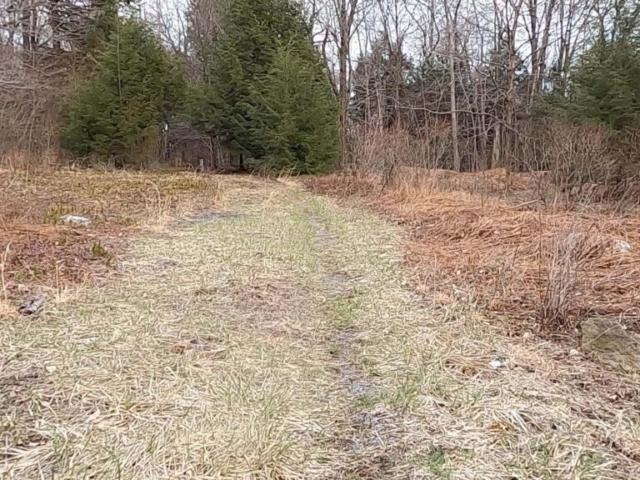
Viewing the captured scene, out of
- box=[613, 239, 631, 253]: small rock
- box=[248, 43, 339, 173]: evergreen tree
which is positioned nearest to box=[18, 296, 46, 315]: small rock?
box=[613, 239, 631, 253]: small rock

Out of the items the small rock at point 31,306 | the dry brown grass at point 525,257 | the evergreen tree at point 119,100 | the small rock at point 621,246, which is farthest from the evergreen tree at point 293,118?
the small rock at point 31,306

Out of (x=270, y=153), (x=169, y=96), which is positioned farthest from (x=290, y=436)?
(x=169, y=96)

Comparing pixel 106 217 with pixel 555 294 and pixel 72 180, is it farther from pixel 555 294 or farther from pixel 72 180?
pixel 555 294

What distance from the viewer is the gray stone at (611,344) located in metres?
2.06

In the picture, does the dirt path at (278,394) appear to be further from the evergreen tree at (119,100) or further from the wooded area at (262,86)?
the evergreen tree at (119,100)

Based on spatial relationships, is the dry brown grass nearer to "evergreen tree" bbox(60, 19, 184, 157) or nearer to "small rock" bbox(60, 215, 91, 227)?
"small rock" bbox(60, 215, 91, 227)

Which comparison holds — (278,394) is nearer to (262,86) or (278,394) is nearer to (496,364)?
(496,364)

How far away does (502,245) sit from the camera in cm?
398

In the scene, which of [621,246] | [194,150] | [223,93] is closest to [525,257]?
[621,246]

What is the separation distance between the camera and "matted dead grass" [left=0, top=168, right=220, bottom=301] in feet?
10.4

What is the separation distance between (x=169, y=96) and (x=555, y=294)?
11.2m

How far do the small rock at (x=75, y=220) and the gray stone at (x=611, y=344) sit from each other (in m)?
4.16

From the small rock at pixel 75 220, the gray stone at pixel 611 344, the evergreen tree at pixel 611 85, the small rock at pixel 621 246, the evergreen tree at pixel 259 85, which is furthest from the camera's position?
the evergreen tree at pixel 259 85

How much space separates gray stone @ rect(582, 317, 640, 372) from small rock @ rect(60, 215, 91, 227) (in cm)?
416
